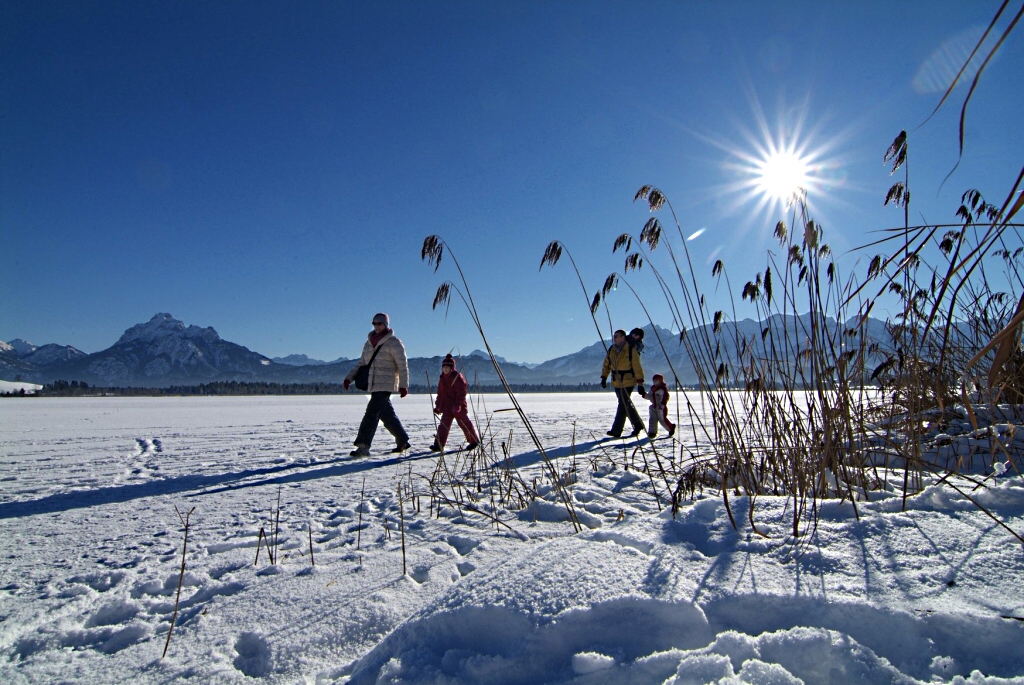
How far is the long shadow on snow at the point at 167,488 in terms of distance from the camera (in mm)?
2621

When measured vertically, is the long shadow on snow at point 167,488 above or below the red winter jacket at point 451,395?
below

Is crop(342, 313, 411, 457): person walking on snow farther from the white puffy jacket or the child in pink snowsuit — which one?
the child in pink snowsuit

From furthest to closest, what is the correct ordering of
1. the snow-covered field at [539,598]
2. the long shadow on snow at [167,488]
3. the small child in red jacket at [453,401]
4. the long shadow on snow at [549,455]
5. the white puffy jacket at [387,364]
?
the white puffy jacket at [387,364] < the small child in red jacket at [453,401] < the long shadow on snow at [549,455] < the long shadow on snow at [167,488] < the snow-covered field at [539,598]

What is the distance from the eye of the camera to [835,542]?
1.18 metres

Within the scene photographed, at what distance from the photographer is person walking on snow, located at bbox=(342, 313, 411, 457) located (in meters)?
4.81

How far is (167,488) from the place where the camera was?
314cm

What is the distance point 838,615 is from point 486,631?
640 millimetres

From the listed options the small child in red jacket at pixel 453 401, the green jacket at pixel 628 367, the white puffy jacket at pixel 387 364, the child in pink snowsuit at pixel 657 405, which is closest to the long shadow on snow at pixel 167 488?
the small child in red jacket at pixel 453 401

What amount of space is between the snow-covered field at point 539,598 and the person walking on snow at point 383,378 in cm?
251

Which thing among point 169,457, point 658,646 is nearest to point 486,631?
point 658,646

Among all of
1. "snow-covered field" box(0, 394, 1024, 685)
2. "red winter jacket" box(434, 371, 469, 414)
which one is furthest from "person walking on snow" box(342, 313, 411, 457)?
"snow-covered field" box(0, 394, 1024, 685)

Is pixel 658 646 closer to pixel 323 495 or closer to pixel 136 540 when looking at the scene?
pixel 136 540

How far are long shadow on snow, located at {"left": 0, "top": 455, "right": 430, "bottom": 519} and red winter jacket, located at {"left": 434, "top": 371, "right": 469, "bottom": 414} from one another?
0.87 m

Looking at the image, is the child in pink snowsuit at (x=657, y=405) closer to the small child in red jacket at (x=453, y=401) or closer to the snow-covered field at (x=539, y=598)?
the small child in red jacket at (x=453, y=401)
